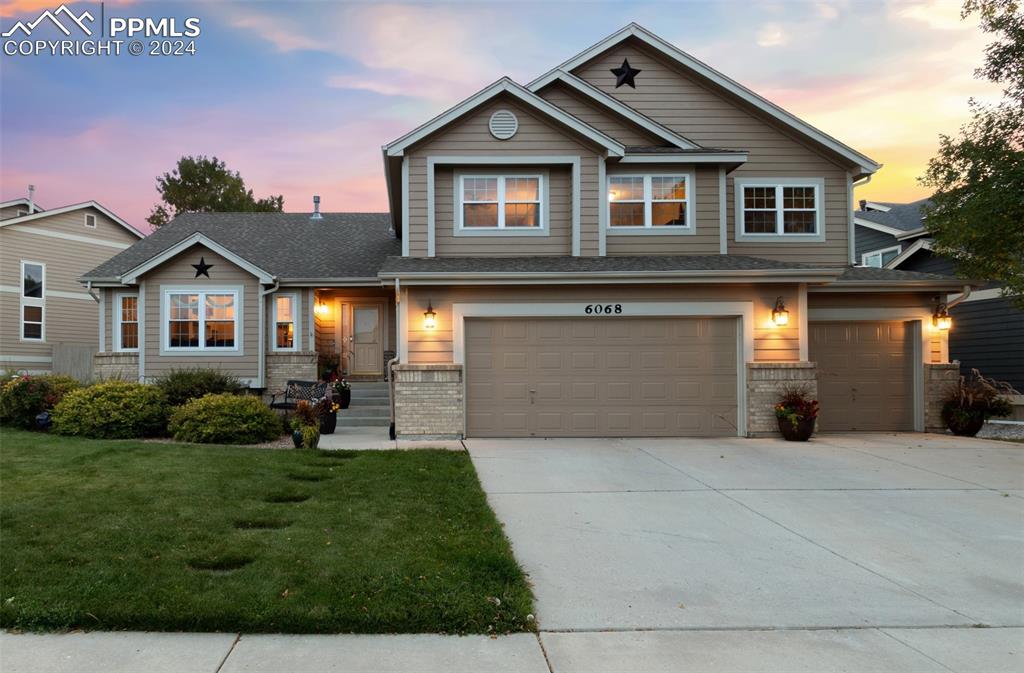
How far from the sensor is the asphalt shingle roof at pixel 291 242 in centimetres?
1644

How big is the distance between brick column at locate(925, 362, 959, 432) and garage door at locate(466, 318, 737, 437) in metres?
4.75

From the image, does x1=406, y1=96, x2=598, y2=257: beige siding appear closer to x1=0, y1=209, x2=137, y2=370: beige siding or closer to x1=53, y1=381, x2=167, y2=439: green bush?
x1=53, y1=381, x2=167, y2=439: green bush

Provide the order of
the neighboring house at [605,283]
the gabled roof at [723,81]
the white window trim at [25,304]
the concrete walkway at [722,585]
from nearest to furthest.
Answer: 1. the concrete walkway at [722,585]
2. the neighboring house at [605,283]
3. the gabled roof at [723,81]
4. the white window trim at [25,304]

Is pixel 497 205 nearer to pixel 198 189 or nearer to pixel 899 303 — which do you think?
pixel 899 303

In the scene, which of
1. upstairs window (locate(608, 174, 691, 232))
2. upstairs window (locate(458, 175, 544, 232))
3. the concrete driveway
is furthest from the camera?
upstairs window (locate(608, 174, 691, 232))

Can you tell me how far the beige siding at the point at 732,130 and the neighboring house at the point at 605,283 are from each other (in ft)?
0.15

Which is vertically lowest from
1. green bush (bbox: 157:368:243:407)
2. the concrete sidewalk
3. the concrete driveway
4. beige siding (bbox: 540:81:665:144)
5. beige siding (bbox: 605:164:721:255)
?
the concrete driveway

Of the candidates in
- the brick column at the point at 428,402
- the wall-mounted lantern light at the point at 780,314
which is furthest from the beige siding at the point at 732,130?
the brick column at the point at 428,402

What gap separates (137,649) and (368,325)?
14.4 metres

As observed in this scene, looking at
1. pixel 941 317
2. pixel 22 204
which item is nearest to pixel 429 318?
pixel 941 317

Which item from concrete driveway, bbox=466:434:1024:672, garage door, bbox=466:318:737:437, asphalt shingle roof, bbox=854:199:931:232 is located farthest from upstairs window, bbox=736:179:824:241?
asphalt shingle roof, bbox=854:199:931:232

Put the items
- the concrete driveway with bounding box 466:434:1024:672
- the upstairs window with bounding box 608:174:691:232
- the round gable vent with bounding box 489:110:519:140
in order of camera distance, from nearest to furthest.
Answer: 1. the concrete driveway with bounding box 466:434:1024:672
2. the round gable vent with bounding box 489:110:519:140
3. the upstairs window with bounding box 608:174:691:232

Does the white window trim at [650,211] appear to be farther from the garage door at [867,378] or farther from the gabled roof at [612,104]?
the garage door at [867,378]

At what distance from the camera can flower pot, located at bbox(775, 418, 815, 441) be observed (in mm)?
11398
